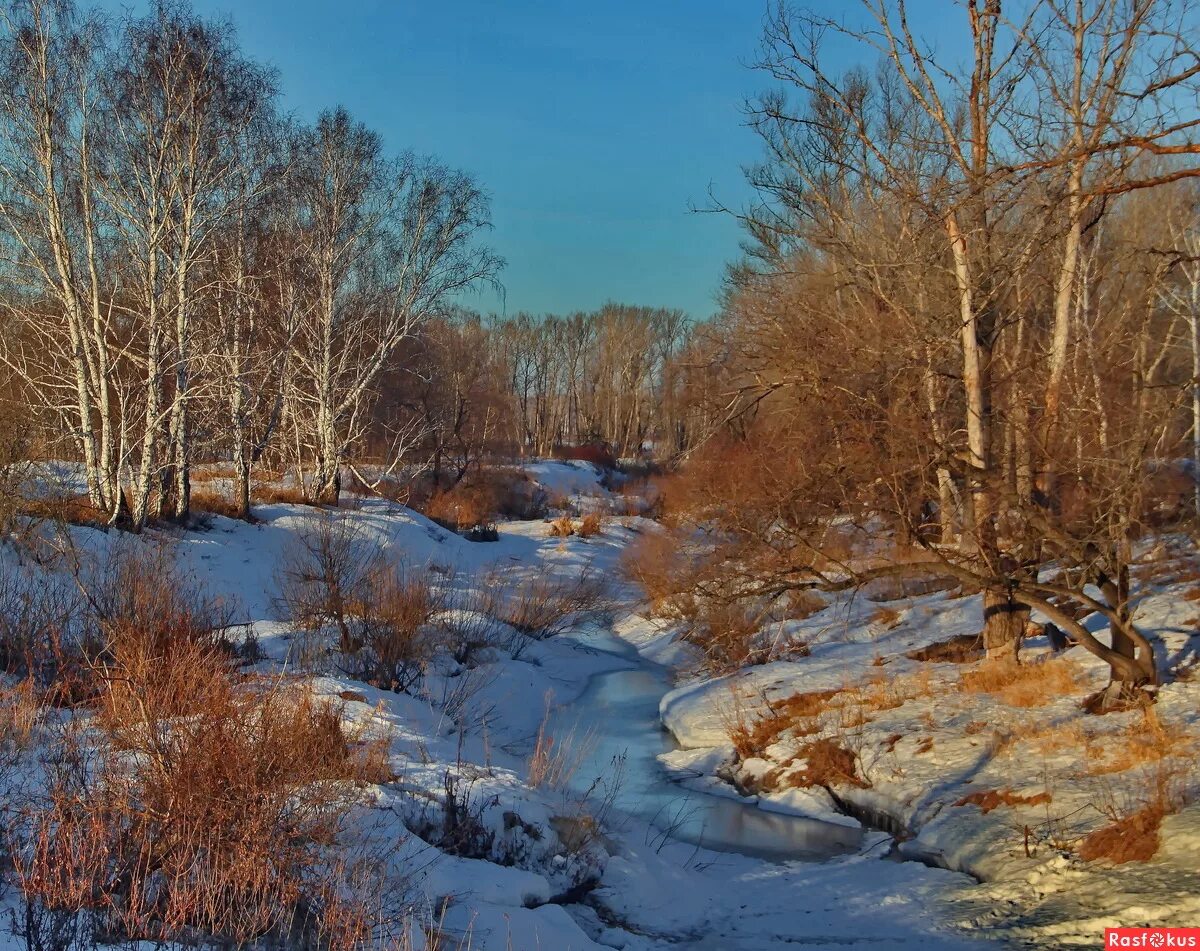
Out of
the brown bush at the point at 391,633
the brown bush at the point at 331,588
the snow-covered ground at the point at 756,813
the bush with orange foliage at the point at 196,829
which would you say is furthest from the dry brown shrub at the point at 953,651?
the bush with orange foliage at the point at 196,829

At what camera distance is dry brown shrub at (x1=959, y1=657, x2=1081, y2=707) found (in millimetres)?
10336

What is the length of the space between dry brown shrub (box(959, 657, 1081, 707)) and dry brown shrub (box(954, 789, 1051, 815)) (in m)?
2.07

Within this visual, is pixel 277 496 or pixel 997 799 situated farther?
pixel 277 496

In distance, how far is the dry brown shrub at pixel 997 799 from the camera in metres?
8.11

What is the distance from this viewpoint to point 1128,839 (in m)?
6.81

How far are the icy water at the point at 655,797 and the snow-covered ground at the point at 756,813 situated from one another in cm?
10

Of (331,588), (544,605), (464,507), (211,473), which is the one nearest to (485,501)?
(464,507)

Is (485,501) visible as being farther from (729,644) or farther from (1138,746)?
(1138,746)

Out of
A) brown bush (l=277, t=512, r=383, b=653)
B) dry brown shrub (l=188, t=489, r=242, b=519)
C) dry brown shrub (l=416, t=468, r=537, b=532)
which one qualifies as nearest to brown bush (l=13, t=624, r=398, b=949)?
brown bush (l=277, t=512, r=383, b=653)

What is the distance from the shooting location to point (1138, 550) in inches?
592

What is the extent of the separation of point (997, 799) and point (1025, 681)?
2775mm

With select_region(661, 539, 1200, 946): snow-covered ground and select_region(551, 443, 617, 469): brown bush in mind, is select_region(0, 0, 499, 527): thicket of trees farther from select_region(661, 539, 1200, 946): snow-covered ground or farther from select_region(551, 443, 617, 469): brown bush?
select_region(551, 443, 617, 469): brown bush

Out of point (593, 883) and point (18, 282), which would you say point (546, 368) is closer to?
point (18, 282)

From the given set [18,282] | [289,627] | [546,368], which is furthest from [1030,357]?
[546,368]
